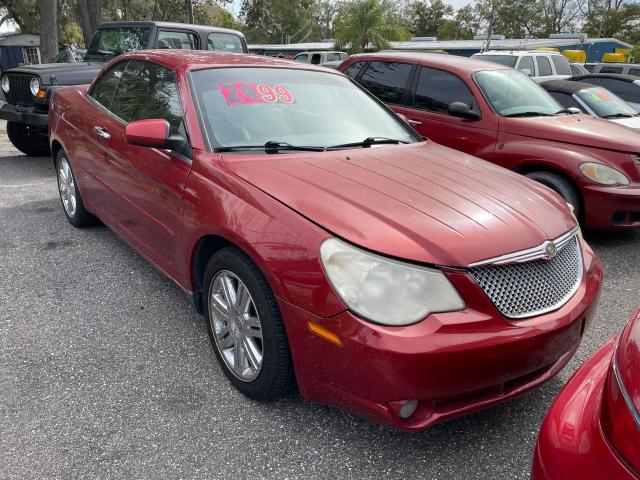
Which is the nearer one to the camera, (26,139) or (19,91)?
(19,91)

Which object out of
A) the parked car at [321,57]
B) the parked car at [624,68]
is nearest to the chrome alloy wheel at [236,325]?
the parked car at [624,68]

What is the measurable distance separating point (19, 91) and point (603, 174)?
22.8ft

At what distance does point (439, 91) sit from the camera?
234 inches

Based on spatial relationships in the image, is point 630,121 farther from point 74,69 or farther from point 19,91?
point 19,91

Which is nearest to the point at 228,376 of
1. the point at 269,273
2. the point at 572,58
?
the point at 269,273

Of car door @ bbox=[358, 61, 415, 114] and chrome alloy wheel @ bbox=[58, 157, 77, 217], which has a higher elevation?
car door @ bbox=[358, 61, 415, 114]

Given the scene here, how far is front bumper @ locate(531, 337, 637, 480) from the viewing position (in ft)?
4.01

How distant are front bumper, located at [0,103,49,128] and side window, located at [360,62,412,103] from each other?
13.1ft

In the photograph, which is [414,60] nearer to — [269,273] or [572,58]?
[269,273]

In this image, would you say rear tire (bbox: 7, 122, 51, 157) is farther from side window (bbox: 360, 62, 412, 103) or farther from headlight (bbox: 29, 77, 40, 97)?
side window (bbox: 360, 62, 412, 103)

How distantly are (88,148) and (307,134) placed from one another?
1.95 m

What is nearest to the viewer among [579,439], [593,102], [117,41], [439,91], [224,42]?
[579,439]

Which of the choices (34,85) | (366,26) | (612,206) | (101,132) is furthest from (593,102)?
(366,26)

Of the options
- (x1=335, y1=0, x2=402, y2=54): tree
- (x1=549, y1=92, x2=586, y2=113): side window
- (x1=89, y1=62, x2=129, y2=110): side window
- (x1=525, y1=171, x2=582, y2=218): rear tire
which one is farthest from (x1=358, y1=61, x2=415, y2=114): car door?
(x1=335, y1=0, x2=402, y2=54): tree
